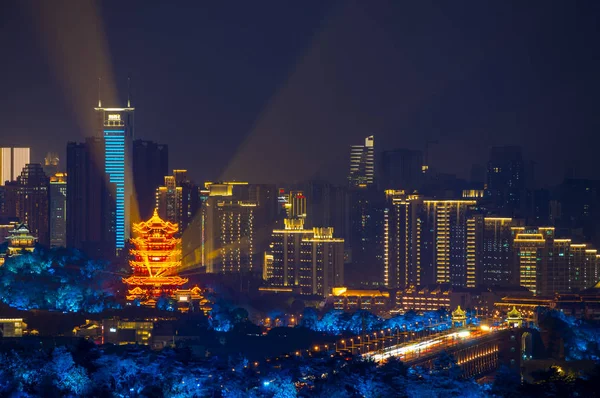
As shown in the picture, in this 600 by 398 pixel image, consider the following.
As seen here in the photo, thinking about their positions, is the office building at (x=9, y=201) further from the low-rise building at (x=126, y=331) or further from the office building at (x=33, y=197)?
the low-rise building at (x=126, y=331)

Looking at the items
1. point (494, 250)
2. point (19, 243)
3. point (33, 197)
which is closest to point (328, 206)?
point (494, 250)

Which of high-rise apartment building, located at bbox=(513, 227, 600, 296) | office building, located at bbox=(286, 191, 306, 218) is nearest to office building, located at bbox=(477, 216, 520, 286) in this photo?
high-rise apartment building, located at bbox=(513, 227, 600, 296)

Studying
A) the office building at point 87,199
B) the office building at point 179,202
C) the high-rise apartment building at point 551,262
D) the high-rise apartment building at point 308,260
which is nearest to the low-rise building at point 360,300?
the high-rise apartment building at point 308,260

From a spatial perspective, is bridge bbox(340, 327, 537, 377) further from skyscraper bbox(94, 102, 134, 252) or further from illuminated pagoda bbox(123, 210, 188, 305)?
skyscraper bbox(94, 102, 134, 252)

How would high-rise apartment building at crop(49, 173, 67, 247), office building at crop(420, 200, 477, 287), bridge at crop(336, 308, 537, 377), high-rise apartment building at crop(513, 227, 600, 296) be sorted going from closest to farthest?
bridge at crop(336, 308, 537, 377)
high-rise apartment building at crop(513, 227, 600, 296)
office building at crop(420, 200, 477, 287)
high-rise apartment building at crop(49, 173, 67, 247)

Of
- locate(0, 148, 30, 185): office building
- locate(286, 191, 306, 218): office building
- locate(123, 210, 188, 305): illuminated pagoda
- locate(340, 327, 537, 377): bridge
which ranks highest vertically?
locate(0, 148, 30, 185): office building

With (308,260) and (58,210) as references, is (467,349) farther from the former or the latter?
(58,210)

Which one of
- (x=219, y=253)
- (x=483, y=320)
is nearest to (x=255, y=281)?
(x=219, y=253)
